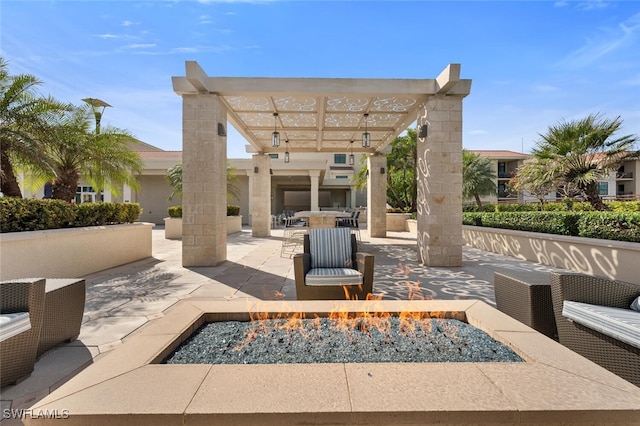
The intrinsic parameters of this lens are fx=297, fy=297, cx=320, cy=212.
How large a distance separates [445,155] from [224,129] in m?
5.06

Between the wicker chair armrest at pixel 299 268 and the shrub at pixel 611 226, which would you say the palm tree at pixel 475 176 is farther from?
the wicker chair armrest at pixel 299 268

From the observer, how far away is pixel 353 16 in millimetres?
6117

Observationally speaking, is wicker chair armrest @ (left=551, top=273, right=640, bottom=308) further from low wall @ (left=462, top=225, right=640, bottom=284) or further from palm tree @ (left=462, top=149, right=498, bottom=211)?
palm tree @ (left=462, top=149, right=498, bottom=211)

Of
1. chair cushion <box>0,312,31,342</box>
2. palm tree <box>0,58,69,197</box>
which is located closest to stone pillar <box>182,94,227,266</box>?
palm tree <box>0,58,69,197</box>

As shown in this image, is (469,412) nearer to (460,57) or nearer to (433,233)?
(433,233)

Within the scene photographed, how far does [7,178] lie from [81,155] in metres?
1.89

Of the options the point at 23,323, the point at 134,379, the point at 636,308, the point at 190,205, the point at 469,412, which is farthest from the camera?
the point at 190,205

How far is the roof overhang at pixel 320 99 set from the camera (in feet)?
20.8

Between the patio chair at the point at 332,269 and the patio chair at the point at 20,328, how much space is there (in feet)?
7.58

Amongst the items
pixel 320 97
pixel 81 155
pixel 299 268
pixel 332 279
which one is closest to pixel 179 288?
pixel 299 268

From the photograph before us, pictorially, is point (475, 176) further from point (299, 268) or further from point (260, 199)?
point (299, 268)

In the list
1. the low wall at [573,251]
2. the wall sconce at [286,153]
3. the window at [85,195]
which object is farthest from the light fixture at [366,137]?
Answer: the window at [85,195]

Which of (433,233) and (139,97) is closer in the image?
(433,233)

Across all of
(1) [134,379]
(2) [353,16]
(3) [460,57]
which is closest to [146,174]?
(2) [353,16]
